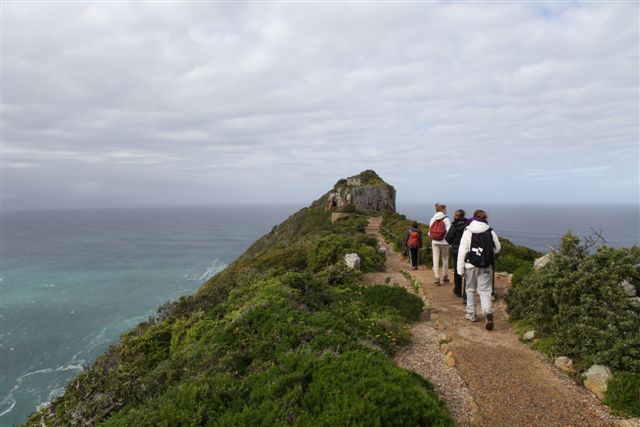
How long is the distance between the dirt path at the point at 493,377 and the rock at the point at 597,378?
0.10 metres

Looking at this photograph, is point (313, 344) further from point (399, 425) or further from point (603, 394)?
point (603, 394)

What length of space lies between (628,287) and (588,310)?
50.2 inches

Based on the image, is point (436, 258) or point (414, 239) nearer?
point (436, 258)

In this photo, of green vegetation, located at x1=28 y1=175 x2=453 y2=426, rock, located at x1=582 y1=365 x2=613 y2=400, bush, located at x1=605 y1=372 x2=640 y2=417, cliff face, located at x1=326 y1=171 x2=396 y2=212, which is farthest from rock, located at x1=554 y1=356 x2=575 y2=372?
cliff face, located at x1=326 y1=171 x2=396 y2=212

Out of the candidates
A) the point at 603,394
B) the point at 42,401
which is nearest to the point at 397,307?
the point at 603,394

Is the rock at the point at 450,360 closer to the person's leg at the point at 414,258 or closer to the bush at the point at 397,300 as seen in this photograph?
the bush at the point at 397,300

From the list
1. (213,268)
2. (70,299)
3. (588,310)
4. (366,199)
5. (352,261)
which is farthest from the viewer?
(213,268)

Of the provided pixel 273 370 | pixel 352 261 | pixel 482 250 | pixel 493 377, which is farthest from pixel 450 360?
pixel 352 261

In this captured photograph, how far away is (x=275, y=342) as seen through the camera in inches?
238

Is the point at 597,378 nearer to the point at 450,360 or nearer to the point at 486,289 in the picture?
the point at 450,360

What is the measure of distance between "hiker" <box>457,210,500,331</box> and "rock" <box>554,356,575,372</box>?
5.20 feet

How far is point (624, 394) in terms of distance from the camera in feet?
15.2

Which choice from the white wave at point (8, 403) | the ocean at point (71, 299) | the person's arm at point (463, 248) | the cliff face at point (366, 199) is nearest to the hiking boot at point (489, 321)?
the person's arm at point (463, 248)

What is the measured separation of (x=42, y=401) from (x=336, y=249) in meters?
22.0
